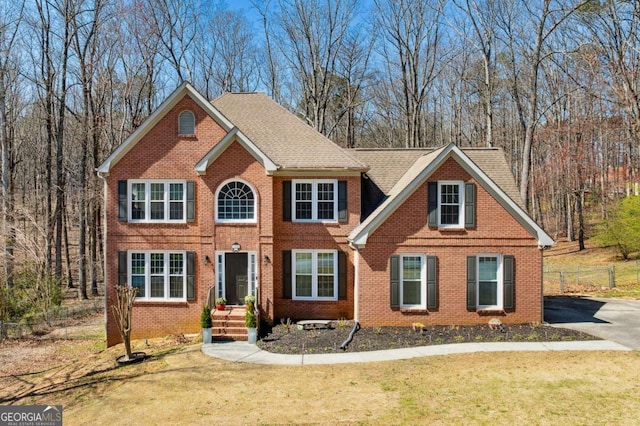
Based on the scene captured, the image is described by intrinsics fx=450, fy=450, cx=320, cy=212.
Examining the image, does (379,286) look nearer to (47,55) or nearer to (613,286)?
(613,286)

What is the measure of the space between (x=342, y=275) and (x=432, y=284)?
324 centimetres

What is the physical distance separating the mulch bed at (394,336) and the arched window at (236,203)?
13.7ft

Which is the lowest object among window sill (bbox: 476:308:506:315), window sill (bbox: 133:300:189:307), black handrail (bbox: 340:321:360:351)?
black handrail (bbox: 340:321:360:351)

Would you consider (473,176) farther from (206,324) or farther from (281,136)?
(206,324)

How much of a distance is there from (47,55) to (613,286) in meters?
34.7

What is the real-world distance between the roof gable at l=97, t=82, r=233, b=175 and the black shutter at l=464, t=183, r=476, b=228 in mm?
8760

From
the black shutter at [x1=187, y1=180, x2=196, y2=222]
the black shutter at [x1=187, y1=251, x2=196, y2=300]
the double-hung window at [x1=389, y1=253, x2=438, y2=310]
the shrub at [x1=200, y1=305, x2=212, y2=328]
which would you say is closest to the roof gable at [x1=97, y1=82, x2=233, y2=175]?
the black shutter at [x1=187, y1=180, x2=196, y2=222]

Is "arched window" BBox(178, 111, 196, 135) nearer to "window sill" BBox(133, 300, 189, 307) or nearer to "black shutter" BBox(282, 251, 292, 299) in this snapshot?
"black shutter" BBox(282, 251, 292, 299)

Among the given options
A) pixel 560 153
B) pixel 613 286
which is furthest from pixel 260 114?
pixel 560 153

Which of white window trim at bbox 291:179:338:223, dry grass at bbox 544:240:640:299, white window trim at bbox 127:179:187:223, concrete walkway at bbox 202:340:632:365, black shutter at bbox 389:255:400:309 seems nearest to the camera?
concrete walkway at bbox 202:340:632:365

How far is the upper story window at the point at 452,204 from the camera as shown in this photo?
51.5ft

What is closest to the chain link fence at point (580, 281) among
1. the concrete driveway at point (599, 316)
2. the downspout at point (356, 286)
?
the concrete driveway at point (599, 316)

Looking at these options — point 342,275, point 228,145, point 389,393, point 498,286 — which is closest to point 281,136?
point 228,145

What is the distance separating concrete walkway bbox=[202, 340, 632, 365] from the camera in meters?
12.7
